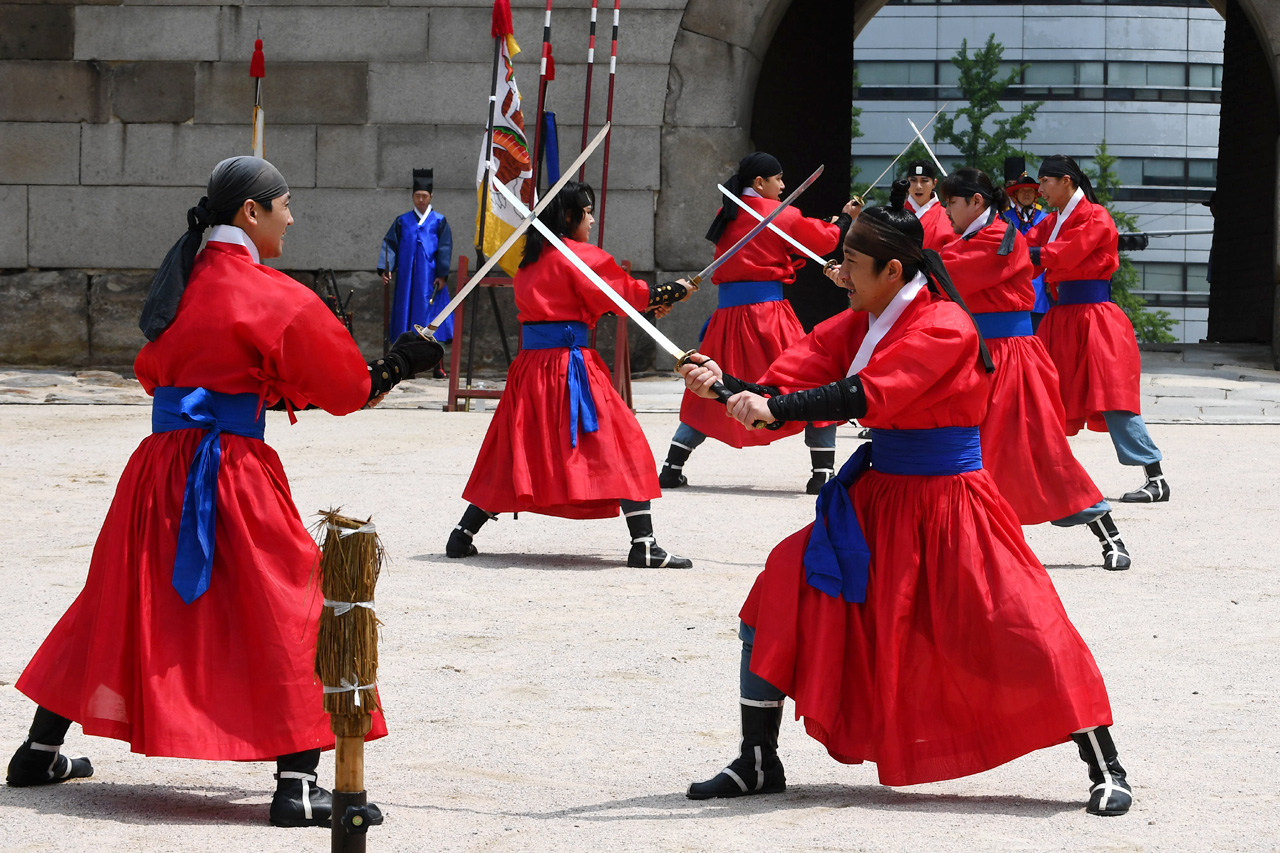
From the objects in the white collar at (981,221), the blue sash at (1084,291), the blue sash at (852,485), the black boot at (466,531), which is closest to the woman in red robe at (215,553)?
the blue sash at (852,485)

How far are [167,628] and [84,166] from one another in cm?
1060

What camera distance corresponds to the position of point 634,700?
14.1 ft

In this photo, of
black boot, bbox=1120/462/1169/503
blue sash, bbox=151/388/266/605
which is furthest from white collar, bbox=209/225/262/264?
black boot, bbox=1120/462/1169/503

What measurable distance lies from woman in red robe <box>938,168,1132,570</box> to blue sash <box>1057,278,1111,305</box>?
59.1 inches

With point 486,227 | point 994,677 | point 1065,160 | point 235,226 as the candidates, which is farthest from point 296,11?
point 994,677

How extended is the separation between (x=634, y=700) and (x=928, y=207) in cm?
427

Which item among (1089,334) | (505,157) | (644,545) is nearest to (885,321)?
(644,545)

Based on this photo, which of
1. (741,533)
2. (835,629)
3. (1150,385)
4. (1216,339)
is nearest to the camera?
(835,629)

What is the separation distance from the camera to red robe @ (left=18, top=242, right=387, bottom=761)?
3303mm

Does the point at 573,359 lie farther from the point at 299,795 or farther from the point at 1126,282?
the point at 1126,282

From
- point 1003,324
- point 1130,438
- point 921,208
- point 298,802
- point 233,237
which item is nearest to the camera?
point 298,802

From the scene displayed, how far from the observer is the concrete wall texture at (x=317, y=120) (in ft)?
41.4

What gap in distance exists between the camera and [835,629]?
3.42 meters

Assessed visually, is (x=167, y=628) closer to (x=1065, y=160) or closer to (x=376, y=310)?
(x=1065, y=160)
